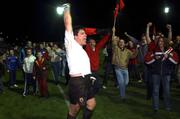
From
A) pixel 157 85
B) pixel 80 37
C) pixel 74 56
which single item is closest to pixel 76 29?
pixel 80 37

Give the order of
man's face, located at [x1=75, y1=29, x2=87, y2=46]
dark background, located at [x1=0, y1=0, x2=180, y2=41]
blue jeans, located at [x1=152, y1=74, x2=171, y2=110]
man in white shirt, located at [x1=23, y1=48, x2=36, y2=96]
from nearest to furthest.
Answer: man's face, located at [x1=75, y1=29, x2=87, y2=46] < blue jeans, located at [x1=152, y1=74, x2=171, y2=110] < man in white shirt, located at [x1=23, y1=48, x2=36, y2=96] < dark background, located at [x1=0, y1=0, x2=180, y2=41]

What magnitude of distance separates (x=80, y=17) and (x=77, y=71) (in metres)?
50.3

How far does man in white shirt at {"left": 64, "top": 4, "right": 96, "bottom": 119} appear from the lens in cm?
841

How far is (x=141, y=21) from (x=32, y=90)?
106ft

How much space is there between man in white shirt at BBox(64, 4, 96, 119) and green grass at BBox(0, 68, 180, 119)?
3.81 m

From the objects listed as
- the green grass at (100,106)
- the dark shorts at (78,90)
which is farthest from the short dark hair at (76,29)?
the green grass at (100,106)

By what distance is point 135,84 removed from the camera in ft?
65.6

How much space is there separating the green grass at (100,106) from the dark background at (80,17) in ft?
76.8

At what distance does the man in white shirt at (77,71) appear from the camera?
8.41 meters

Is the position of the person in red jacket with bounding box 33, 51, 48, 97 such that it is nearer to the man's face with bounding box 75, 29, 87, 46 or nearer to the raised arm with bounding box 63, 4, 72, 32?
the man's face with bounding box 75, 29, 87, 46

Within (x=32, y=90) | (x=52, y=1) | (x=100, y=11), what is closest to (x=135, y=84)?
(x=32, y=90)

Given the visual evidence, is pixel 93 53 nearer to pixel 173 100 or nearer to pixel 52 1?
pixel 173 100

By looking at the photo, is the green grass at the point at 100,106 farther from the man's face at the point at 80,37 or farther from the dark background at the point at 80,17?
the dark background at the point at 80,17

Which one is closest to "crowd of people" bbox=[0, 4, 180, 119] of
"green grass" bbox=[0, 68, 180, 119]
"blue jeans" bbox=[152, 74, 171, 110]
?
"blue jeans" bbox=[152, 74, 171, 110]
